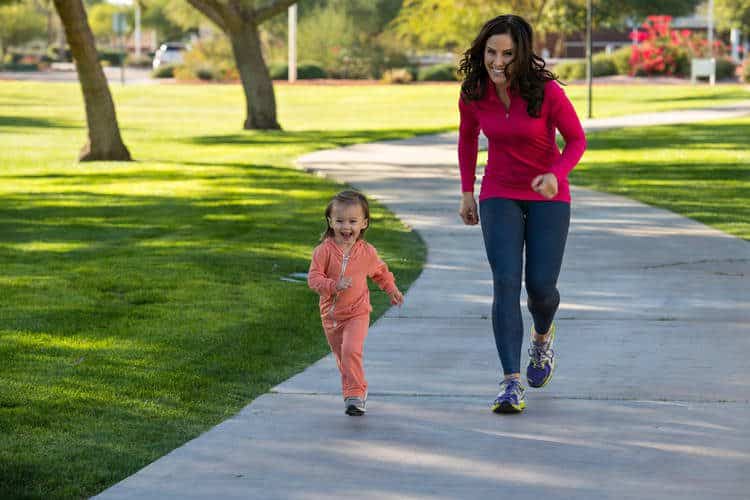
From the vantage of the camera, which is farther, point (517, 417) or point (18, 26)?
point (18, 26)

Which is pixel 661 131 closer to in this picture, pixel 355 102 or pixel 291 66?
pixel 355 102

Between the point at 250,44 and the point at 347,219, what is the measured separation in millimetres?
26500

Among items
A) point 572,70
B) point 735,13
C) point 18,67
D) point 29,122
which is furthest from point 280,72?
point 735,13

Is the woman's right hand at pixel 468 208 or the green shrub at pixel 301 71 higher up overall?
the green shrub at pixel 301 71

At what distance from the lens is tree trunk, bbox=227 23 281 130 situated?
32406 mm

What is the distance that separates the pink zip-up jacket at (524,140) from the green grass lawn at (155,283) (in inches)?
62.7

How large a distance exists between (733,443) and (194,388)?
2.63m

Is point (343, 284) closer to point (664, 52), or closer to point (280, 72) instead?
point (664, 52)

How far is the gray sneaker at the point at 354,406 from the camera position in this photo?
6559 millimetres

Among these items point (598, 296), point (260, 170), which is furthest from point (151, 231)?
point (260, 170)

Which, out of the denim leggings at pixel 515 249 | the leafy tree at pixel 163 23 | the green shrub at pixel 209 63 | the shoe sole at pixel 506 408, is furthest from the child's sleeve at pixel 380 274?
the leafy tree at pixel 163 23

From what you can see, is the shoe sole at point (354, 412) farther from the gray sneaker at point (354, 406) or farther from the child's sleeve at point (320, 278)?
the child's sleeve at point (320, 278)

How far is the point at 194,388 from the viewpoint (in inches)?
287

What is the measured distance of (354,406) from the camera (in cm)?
656
